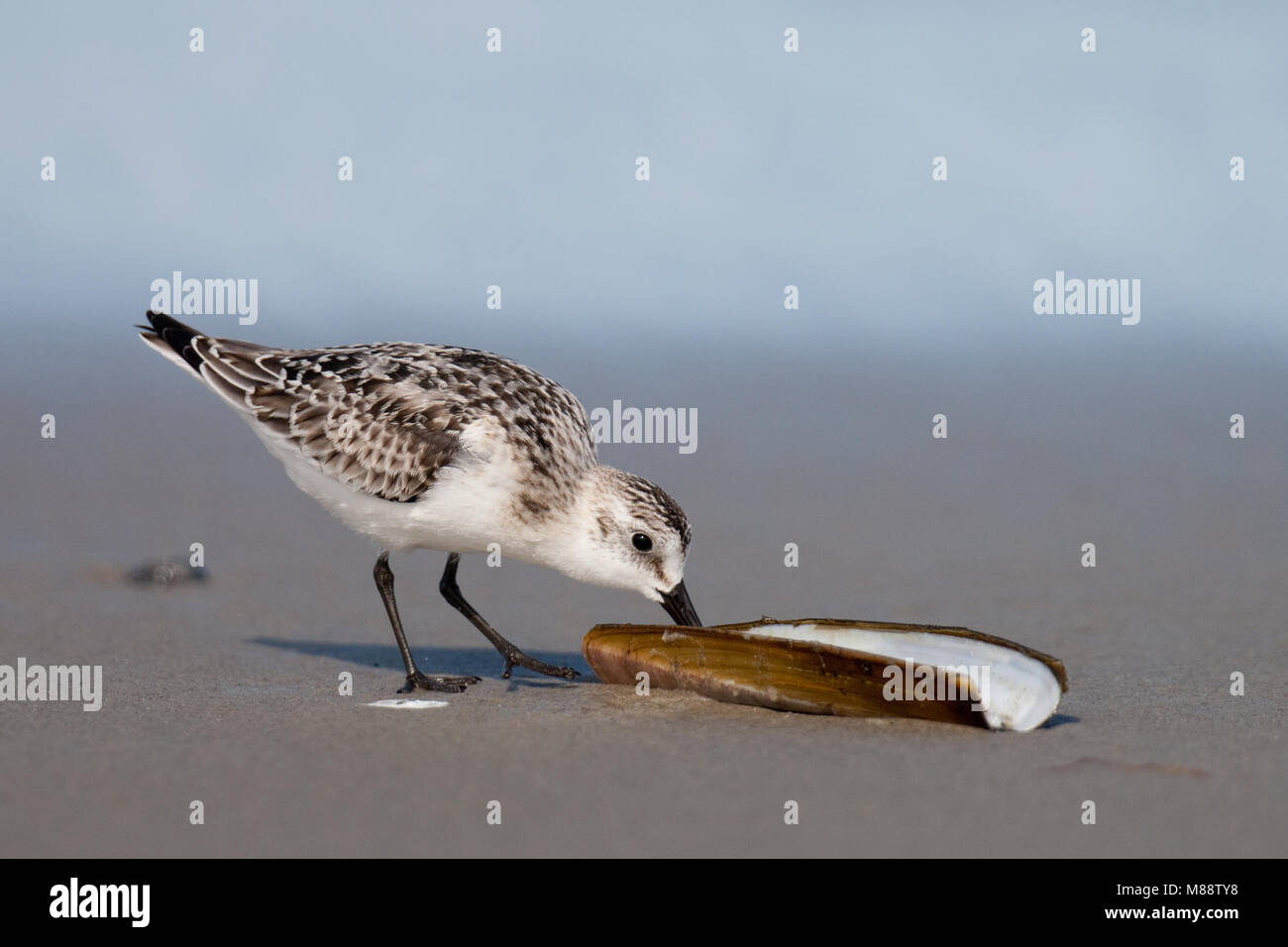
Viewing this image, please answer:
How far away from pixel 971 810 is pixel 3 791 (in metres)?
3.32

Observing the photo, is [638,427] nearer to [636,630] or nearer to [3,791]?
[636,630]

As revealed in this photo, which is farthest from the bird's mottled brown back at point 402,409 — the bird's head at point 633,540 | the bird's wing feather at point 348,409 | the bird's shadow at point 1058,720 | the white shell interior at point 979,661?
the bird's shadow at point 1058,720

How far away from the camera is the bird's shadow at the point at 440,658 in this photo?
7605mm

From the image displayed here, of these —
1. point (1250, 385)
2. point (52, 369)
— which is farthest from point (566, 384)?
point (1250, 385)

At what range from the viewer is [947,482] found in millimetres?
12180

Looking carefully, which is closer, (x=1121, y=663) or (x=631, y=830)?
(x=631, y=830)

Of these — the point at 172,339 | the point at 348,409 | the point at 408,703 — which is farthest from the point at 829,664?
the point at 172,339

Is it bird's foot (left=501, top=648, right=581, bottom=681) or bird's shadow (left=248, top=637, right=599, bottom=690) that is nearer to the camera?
bird's foot (left=501, top=648, right=581, bottom=681)

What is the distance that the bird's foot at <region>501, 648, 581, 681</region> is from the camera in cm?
738

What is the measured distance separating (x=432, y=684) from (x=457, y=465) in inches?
40.8

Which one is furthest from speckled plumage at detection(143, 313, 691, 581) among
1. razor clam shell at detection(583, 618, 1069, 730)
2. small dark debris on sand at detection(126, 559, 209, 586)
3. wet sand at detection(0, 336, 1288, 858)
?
small dark debris on sand at detection(126, 559, 209, 586)

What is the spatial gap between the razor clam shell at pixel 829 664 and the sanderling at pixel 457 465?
52 centimetres

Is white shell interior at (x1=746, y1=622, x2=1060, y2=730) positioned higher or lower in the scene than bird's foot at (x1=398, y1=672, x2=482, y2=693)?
higher

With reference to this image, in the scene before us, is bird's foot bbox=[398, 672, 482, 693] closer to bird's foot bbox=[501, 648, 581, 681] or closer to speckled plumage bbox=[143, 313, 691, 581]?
bird's foot bbox=[501, 648, 581, 681]
